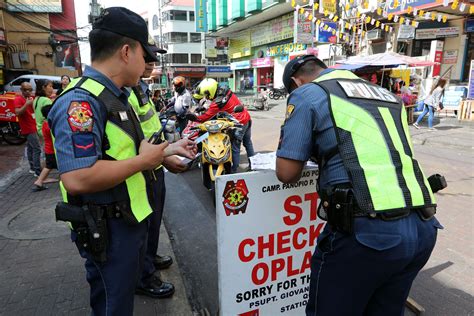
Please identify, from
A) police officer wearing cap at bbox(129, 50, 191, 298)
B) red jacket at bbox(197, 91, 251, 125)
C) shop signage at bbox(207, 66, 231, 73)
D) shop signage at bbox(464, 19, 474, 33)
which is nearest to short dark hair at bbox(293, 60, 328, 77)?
police officer wearing cap at bbox(129, 50, 191, 298)

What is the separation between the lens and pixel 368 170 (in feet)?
4.63

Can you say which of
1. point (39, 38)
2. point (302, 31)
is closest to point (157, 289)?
point (302, 31)

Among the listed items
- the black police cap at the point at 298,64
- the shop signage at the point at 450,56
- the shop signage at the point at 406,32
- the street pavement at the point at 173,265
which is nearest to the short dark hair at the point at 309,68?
the black police cap at the point at 298,64

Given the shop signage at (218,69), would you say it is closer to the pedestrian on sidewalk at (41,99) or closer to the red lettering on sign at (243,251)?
the pedestrian on sidewalk at (41,99)

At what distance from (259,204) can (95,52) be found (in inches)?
46.6

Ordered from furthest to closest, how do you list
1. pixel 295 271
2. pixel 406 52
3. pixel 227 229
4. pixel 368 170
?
pixel 406 52 < pixel 295 271 < pixel 227 229 < pixel 368 170

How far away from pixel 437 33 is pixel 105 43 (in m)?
17.1

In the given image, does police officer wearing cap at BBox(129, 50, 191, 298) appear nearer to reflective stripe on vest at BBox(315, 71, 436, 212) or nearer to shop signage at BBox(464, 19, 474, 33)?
reflective stripe on vest at BBox(315, 71, 436, 212)

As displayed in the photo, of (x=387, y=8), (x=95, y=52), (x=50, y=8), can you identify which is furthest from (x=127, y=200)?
(x=50, y=8)

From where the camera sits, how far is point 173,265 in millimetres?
3221

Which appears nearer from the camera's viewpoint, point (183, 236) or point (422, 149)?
point (183, 236)

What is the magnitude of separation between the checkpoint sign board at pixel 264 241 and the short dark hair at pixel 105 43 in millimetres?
829

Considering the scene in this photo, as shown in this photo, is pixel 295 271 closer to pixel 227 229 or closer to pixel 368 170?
pixel 227 229

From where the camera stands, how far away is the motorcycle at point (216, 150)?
4629 mm
